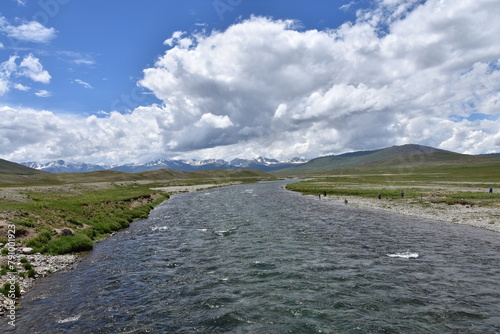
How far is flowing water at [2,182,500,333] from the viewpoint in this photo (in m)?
14.8

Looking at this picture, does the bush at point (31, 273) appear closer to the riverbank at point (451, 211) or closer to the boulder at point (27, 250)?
the boulder at point (27, 250)

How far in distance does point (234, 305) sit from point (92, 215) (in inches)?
1537

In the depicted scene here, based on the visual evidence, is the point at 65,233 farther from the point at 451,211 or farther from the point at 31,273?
the point at 451,211

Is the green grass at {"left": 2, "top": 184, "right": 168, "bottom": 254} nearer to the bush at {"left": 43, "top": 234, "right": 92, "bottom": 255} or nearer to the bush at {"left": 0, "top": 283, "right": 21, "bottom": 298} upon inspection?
the bush at {"left": 43, "top": 234, "right": 92, "bottom": 255}

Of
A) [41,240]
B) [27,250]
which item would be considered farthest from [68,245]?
[27,250]

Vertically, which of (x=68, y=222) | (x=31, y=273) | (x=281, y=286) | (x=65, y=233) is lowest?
(x=281, y=286)

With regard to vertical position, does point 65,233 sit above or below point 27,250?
above

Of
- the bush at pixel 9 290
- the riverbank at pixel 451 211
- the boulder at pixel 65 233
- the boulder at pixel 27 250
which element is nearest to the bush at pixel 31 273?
the bush at pixel 9 290

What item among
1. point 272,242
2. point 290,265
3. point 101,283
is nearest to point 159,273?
point 101,283

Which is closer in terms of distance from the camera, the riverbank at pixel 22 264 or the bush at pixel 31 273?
the riverbank at pixel 22 264

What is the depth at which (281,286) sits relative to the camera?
1956 centimetres

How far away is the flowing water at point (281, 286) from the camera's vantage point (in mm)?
14805

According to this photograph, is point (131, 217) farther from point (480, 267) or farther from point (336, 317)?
point (480, 267)

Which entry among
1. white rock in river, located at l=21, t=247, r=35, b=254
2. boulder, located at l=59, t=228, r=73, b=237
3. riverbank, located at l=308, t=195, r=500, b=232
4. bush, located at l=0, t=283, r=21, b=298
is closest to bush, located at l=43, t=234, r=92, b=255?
boulder, located at l=59, t=228, r=73, b=237
